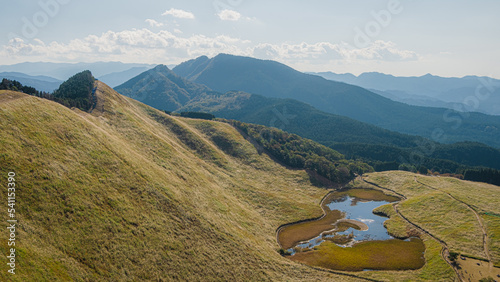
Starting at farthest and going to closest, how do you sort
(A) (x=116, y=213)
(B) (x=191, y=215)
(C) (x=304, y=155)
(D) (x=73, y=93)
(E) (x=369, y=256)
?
(C) (x=304, y=155)
(D) (x=73, y=93)
(E) (x=369, y=256)
(B) (x=191, y=215)
(A) (x=116, y=213)

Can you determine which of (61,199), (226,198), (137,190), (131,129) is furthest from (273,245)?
(131,129)

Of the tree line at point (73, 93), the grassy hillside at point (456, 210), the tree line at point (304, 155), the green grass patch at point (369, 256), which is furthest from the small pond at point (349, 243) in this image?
the tree line at point (73, 93)

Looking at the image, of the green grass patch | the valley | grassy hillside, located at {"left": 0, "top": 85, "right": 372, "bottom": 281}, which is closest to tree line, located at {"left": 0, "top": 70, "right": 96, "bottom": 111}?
the valley

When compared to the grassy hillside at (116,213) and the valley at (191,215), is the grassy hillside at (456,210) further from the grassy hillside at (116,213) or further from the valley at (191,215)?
the grassy hillside at (116,213)

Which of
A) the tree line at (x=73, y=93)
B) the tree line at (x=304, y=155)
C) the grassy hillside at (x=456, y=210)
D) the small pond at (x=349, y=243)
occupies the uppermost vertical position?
the tree line at (x=73, y=93)

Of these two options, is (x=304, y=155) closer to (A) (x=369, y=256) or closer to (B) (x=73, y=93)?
(A) (x=369, y=256)

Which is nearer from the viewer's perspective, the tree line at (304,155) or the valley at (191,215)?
the valley at (191,215)

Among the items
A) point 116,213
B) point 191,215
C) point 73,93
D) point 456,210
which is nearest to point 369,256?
point 456,210

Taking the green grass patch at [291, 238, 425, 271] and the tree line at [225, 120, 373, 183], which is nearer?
the green grass patch at [291, 238, 425, 271]

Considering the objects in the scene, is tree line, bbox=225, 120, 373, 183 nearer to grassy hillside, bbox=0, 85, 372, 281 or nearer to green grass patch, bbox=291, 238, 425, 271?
grassy hillside, bbox=0, 85, 372, 281
